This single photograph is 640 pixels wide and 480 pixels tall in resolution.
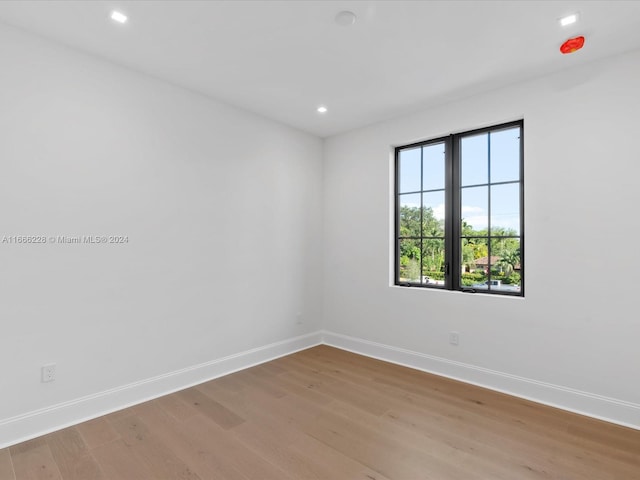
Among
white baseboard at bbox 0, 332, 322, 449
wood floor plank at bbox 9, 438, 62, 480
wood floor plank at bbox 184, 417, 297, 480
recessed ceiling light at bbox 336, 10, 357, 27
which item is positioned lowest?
wood floor plank at bbox 9, 438, 62, 480

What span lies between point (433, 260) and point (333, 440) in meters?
2.12

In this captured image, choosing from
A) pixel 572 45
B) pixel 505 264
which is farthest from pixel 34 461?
pixel 572 45

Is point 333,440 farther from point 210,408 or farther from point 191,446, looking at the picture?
point 210,408

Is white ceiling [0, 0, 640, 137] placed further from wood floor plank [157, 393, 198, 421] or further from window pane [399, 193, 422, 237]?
wood floor plank [157, 393, 198, 421]

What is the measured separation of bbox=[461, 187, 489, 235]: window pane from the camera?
329 cm

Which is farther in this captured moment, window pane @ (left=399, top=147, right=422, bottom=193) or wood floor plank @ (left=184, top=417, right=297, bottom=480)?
window pane @ (left=399, top=147, right=422, bottom=193)

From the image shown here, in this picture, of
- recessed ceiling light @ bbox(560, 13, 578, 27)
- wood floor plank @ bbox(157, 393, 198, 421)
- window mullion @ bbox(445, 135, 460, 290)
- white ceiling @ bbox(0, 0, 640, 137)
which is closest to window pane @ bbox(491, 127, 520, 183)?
window mullion @ bbox(445, 135, 460, 290)

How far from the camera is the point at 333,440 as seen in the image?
7.44 feet

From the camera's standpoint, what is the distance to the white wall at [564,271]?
2520 millimetres

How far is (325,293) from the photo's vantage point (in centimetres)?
455

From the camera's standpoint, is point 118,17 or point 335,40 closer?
point 118,17

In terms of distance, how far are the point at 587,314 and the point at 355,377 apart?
80.6 inches

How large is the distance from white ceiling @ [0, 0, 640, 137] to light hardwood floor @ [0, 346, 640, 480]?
2790 millimetres

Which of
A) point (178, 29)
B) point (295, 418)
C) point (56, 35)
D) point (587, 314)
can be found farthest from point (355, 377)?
point (56, 35)
